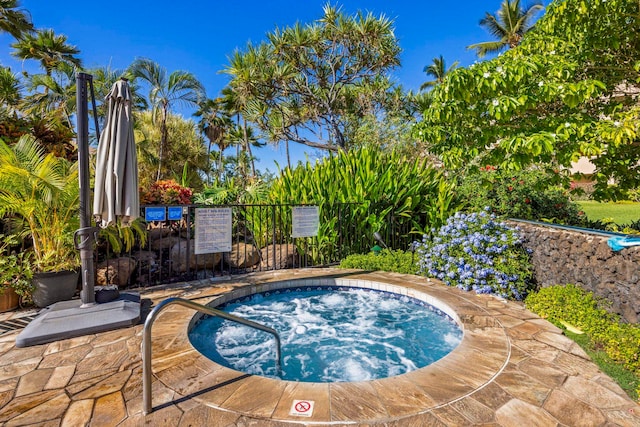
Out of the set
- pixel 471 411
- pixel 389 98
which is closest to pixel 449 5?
pixel 389 98

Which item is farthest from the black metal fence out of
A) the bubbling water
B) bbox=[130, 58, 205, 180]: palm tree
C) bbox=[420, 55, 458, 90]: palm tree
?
bbox=[420, 55, 458, 90]: palm tree

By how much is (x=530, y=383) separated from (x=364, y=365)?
4.86 ft

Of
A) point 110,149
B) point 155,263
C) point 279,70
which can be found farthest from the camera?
point 279,70

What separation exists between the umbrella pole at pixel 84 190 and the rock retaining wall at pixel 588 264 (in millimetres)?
5672

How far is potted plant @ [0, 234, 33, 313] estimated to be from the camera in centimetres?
376

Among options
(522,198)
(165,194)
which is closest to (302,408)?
(522,198)

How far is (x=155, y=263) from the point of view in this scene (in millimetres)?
6211

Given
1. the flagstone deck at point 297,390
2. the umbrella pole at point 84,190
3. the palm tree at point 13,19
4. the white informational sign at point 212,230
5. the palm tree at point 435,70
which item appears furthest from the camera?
the palm tree at point 435,70

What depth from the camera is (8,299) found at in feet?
12.7

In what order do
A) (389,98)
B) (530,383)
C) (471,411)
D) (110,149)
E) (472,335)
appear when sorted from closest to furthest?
(471,411) < (530,383) < (472,335) < (110,149) < (389,98)

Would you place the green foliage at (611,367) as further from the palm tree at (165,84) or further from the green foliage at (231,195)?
the palm tree at (165,84)

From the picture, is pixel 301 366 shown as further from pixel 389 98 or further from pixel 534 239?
pixel 389 98

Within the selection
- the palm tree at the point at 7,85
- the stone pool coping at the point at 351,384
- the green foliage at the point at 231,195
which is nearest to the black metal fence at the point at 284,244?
the green foliage at the point at 231,195

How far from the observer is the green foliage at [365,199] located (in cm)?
696
